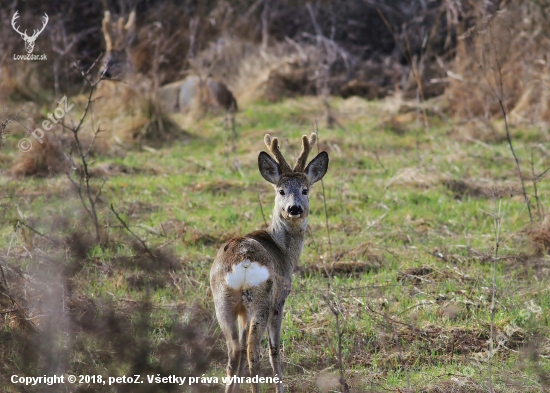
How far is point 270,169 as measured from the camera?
239 inches

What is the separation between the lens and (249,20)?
19.2 meters

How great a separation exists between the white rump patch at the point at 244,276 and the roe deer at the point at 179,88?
935 cm

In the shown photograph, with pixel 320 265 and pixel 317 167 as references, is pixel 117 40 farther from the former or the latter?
pixel 317 167

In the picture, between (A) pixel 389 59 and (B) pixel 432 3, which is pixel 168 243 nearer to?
(A) pixel 389 59

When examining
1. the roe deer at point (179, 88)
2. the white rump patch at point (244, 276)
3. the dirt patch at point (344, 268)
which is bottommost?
the white rump patch at point (244, 276)

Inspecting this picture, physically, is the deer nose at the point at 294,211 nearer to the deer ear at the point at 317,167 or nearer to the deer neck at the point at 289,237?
the deer neck at the point at 289,237

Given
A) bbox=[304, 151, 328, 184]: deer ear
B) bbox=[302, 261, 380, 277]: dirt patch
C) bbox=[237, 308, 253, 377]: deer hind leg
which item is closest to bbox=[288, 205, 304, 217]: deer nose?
bbox=[304, 151, 328, 184]: deer ear

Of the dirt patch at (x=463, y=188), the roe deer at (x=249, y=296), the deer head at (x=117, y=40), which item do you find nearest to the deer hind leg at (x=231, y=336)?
the roe deer at (x=249, y=296)

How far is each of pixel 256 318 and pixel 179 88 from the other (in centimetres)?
1069

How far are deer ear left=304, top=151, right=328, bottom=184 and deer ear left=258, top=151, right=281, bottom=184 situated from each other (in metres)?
0.27

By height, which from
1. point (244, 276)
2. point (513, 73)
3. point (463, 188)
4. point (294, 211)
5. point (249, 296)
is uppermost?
point (513, 73)

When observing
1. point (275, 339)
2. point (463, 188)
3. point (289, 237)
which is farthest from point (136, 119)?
point (275, 339)

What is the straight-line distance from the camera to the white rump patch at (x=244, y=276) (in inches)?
185

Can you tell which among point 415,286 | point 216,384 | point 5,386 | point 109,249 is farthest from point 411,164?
point 5,386
